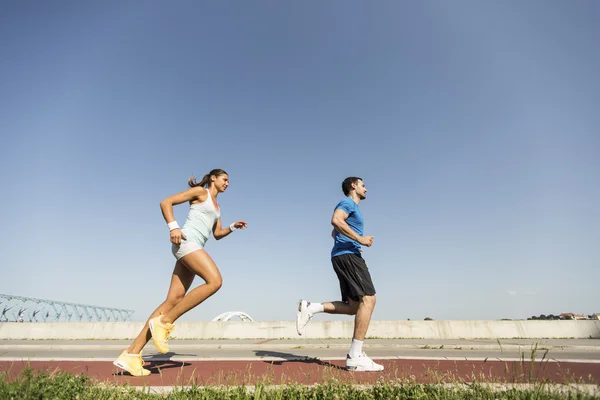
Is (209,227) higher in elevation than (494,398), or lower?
higher

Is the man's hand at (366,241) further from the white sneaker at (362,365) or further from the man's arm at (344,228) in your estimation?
the white sneaker at (362,365)

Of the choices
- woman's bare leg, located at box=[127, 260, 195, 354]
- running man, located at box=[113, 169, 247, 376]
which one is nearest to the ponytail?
running man, located at box=[113, 169, 247, 376]

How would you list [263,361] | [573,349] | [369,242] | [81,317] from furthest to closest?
[81,317] → [573,349] → [263,361] → [369,242]

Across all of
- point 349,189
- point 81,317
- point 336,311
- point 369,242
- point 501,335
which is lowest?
point 81,317

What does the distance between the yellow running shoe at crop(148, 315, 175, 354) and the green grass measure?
0.93 m

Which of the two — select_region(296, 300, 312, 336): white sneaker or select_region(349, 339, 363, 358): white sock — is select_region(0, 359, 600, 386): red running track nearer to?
select_region(349, 339, 363, 358): white sock

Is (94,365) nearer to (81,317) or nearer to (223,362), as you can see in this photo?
(223,362)

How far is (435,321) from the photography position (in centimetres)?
1062

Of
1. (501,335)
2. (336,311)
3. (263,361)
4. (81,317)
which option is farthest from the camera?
(81,317)

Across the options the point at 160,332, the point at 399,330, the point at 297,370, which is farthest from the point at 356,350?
the point at 399,330

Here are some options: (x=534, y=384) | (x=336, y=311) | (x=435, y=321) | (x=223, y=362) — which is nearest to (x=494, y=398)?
(x=534, y=384)

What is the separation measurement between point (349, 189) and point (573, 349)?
5.51m

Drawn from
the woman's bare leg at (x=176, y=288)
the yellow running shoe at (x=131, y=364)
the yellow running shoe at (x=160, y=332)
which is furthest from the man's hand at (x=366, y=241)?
the yellow running shoe at (x=131, y=364)

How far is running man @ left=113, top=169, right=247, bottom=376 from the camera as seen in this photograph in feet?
11.9
